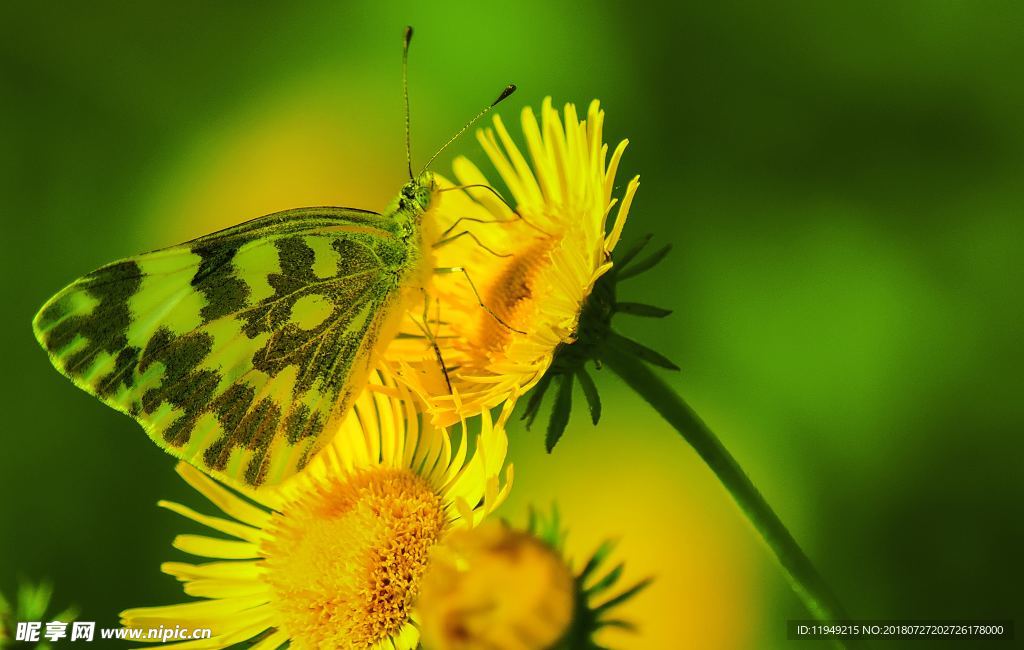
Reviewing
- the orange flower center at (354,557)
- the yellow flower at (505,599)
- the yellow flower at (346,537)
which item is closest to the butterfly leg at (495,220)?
the yellow flower at (346,537)

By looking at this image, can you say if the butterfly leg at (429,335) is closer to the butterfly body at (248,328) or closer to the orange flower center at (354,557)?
the butterfly body at (248,328)

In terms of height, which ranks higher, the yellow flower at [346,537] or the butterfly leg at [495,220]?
the butterfly leg at [495,220]

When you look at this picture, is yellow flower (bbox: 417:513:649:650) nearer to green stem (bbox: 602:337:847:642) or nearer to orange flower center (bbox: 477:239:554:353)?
green stem (bbox: 602:337:847:642)

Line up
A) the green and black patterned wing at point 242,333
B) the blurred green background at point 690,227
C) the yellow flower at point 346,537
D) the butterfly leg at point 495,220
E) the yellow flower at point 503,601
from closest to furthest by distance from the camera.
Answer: the yellow flower at point 503,601
the yellow flower at point 346,537
the green and black patterned wing at point 242,333
the butterfly leg at point 495,220
the blurred green background at point 690,227

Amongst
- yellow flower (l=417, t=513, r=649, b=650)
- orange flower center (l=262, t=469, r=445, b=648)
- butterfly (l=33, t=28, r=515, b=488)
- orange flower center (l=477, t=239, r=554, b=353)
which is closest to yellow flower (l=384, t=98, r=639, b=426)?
orange flower center (l=477, t=239, r=554, b=353)

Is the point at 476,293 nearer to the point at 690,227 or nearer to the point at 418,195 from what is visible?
the point at 418,195

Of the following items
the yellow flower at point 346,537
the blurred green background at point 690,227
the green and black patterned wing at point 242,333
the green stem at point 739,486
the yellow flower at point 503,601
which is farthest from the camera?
the blurred green background at point 690,227

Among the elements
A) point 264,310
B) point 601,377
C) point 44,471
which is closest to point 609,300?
point 264,310
